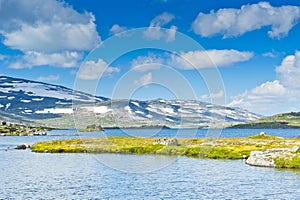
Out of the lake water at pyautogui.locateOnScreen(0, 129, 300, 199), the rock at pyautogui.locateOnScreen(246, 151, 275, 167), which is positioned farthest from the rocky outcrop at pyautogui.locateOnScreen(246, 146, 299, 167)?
the lake water at pyautogui.locateOnScreen(0, 129, 300, 199)

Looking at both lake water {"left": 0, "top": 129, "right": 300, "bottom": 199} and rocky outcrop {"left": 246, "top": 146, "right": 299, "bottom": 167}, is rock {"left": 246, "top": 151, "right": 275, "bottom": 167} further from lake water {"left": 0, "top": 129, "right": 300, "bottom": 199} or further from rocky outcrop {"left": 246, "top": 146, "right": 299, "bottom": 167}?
lake water {"left": 0, "top": 129, "right": 300, "bottom": 199}

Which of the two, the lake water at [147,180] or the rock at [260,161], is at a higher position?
the rock at [260,161]

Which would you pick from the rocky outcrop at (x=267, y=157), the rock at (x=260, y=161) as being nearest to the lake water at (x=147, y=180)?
the rock at (x=260, y=161)

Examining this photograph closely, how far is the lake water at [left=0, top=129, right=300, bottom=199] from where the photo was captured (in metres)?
57.9

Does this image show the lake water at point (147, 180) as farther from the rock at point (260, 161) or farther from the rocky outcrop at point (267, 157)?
the rocky outcrop at point (267, 157)

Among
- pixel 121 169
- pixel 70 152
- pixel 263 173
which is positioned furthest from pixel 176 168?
pixel 70 152

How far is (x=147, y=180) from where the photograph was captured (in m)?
70.1

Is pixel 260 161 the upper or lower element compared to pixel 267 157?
lower

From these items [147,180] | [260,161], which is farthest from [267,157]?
[147,180]

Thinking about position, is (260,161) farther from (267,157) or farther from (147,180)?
(147,180)

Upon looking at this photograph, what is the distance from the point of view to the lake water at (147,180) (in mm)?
57938

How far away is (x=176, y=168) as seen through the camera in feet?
279

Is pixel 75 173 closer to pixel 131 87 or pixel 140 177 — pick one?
pixel 140 177

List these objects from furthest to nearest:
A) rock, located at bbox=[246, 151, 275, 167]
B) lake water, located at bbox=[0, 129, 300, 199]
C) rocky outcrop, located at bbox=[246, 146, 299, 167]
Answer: rocky outcrop, located at bbox=[246, 146, 299, 167] < rock, located at bbox=[246, 151, 275, 167] < lake water, located at bbox=[0, 129, 300, 199]
